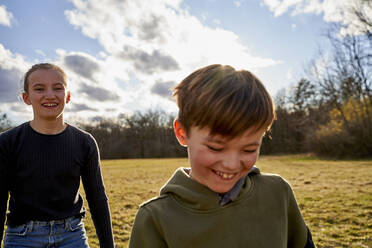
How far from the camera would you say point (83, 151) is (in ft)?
8.35

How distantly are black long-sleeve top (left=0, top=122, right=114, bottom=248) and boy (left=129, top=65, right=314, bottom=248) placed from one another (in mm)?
1239

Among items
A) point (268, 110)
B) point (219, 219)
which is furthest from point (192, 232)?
point (268, 110)

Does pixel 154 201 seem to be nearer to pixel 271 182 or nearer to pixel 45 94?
pixel 271 182

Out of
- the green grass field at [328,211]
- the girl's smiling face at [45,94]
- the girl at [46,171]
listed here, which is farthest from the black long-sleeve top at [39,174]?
the green grass field at [328,211]

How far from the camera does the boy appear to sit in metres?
1.36

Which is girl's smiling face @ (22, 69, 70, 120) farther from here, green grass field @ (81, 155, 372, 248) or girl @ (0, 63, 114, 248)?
green grass field @ (81, 155, 372, 248)

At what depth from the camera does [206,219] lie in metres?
Answer: 1.41

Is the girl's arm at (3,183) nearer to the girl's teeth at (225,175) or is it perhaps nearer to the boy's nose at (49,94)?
the boy's nose at (49,94)

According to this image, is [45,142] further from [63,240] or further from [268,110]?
[268,110]

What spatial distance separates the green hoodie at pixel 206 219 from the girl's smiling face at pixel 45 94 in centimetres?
145

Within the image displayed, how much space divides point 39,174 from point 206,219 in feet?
5.06

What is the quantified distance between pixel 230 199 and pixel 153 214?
0.39 m

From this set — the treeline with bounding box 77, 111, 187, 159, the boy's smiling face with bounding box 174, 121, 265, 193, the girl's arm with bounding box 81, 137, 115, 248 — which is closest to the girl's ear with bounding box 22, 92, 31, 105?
the girl's arm with bounding box 81, 137, 115, 248

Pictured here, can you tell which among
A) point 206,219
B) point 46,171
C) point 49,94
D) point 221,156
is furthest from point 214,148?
point 49,94
